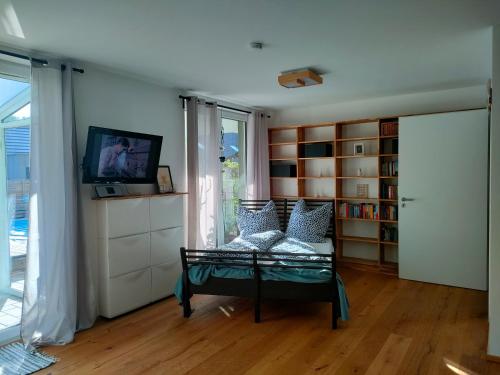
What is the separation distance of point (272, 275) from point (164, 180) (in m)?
1.74

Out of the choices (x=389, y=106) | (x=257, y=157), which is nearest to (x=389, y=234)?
(x=389, y=106)

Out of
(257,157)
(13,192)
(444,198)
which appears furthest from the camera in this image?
(257,157)

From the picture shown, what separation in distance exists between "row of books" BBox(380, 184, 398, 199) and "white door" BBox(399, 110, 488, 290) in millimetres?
245

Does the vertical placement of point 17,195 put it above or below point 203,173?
below

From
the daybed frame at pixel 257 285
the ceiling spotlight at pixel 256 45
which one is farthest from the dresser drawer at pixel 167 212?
the ceiling spotlight at pixel 256 45

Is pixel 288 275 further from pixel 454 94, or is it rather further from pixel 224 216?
pixel 454 94

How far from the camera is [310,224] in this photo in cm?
457

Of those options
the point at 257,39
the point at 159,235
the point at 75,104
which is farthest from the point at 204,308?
the point at 257,39

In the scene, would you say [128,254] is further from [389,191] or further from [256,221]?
[389,191]

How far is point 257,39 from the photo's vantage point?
2746 millimetres

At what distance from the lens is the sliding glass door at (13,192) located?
3.04 m

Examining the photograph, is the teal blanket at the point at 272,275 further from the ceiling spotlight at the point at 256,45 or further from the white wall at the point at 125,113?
the ceiling spotlight at the point at 256,45

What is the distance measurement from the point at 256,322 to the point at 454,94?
378 cm

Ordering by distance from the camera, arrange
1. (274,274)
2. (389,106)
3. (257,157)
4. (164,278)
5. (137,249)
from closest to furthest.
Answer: (274,274) < (137,249) < (164,278) < (389,106) < (257,157)
